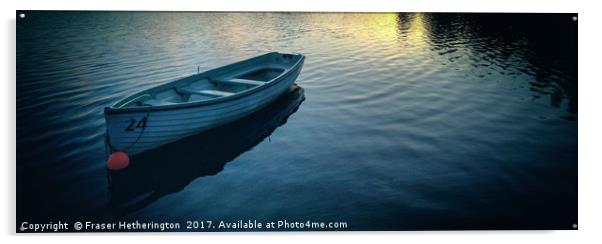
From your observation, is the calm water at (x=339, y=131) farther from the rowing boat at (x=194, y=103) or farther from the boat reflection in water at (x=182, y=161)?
the rowing boat at (x=194, y=103)

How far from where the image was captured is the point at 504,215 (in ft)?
17.3

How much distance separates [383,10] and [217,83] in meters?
3.79

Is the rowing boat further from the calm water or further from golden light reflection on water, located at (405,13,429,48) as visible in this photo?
golden light reflection on water, located at (405,13,429,48)

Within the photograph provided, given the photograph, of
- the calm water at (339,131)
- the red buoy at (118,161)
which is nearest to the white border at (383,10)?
the calm water at (339,131)

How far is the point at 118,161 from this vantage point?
602cm

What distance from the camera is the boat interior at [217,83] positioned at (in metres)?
7.13

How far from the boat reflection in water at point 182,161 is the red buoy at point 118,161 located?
74 mm

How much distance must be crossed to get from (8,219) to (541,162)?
6378 millimetres

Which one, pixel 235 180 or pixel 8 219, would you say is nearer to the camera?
pixel 8 219

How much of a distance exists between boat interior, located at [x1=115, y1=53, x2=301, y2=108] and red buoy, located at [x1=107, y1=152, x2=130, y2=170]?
69 centimetres

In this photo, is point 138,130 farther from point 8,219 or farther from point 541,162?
point 541,162

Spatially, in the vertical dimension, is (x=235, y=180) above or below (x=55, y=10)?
below

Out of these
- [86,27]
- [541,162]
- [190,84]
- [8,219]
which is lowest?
[8,219]
